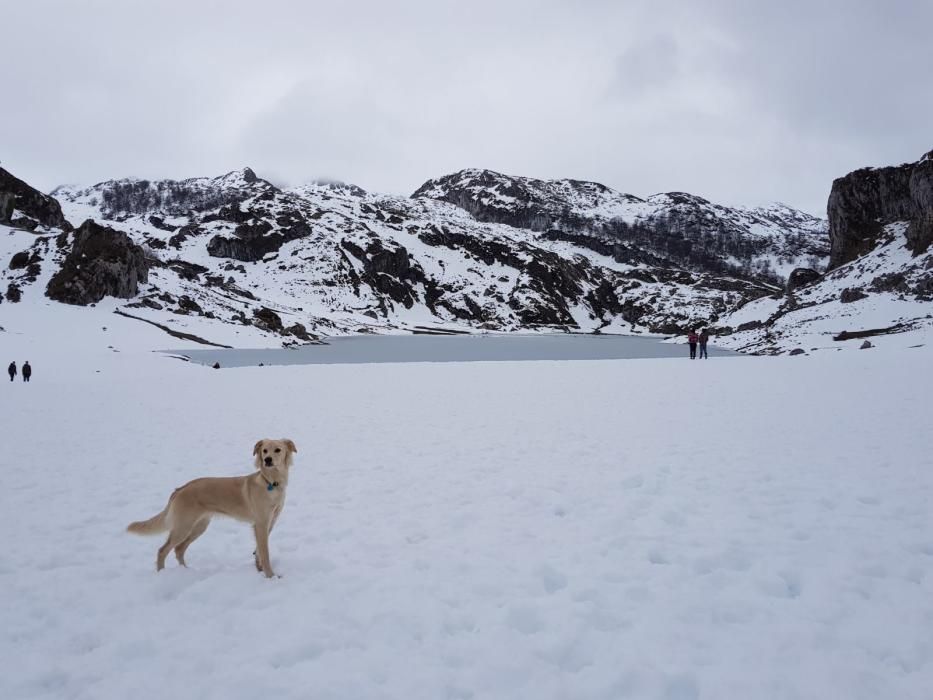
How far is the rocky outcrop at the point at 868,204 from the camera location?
109 metres

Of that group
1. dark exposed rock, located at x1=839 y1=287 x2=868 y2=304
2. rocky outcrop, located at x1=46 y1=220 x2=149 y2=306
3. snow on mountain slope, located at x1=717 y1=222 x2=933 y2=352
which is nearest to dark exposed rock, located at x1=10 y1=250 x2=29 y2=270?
rocky outcrop, located at x1=46 y1=220 x2=149 y2=306

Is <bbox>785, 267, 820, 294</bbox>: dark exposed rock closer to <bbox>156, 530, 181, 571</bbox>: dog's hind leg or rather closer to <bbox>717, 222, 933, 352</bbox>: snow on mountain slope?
<bbox>717, 222, 933, 352</bbox>: snow on mountain slope

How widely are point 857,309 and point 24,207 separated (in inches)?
6007

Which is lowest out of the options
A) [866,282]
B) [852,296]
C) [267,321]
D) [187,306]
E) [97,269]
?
[267,321]

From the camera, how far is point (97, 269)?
77188mm

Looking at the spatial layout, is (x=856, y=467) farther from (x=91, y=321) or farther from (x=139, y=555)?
(x=91, y=321)

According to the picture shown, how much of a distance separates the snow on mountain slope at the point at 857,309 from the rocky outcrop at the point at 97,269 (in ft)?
307

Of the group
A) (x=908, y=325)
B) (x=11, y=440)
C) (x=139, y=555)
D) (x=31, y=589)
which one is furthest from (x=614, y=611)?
(x=908, y=325)

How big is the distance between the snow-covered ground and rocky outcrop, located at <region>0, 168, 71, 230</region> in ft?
382

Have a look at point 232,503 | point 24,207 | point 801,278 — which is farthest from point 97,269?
point 801,278

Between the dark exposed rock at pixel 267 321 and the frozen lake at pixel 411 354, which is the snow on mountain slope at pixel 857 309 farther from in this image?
the dark exposed rock at pixel 267 321

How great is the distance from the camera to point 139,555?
670 centimetres

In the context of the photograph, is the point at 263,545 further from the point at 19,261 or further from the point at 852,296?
the point at 19,261

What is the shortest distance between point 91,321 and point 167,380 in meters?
48.4
